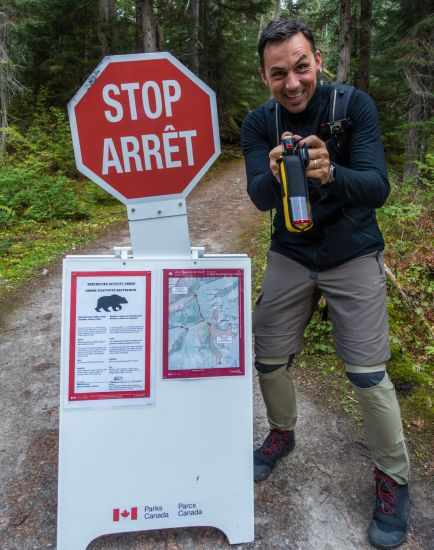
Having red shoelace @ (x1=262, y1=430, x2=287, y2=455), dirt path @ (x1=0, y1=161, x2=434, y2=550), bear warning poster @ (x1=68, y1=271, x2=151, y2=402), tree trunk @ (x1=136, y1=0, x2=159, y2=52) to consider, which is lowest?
dirt path @ (x1=0, y1=161, x2=434, y2=550)

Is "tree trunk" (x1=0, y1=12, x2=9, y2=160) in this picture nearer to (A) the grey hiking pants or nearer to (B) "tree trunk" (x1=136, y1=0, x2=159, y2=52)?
(B) "tree trunk" (x1=136, y1=0, x2=159, y2=52)

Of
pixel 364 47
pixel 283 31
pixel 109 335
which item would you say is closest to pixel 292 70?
pixel 283 31

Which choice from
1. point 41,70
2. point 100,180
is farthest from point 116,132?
point 41,70

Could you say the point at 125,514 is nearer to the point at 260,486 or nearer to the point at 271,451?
the point at 260,486

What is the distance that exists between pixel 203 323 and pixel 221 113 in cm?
1803

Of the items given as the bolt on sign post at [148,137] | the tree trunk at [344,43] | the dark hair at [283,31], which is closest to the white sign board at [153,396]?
the bolt on sign post at [148,137]

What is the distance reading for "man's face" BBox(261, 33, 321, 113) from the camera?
1.98 metres

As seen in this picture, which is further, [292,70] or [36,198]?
[36,198]

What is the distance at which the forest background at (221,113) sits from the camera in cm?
417

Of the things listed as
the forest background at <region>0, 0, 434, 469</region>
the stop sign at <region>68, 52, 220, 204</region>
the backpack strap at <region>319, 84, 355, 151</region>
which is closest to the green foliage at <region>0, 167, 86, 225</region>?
the forest background at <region>0, 0, 434, 469</region>

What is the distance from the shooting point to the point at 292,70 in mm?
1999

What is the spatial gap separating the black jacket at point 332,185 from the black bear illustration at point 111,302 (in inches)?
31.1

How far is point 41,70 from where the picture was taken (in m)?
16.1

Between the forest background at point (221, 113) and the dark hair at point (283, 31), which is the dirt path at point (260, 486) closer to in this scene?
the forest background at point (221, 113)
